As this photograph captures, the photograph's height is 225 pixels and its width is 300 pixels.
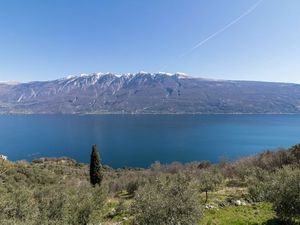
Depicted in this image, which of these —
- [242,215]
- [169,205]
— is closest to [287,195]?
[242,215]

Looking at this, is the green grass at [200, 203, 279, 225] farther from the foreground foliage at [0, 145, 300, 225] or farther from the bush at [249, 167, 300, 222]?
the bush at [249, 167, 300, 222]

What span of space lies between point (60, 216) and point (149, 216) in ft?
33.8

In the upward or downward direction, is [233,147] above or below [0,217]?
below

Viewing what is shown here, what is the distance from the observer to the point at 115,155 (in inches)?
5714

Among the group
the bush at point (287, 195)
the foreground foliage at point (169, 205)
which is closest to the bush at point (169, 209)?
the foreground foliage at point (169, 205)

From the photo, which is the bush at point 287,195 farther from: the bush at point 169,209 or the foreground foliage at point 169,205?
the bush at point 169,209

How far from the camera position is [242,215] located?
84.5ft

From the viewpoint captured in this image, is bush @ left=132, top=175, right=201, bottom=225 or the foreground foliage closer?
bush @ left=132, top=175, right=201, bottom=225

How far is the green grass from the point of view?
23.9m

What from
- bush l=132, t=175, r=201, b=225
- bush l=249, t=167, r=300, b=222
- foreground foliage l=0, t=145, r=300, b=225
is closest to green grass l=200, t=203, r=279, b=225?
foreground foliage l=0, t=145, r=300, b=225

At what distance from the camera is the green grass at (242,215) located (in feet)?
78.4

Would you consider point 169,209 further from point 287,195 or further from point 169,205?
point 287,195

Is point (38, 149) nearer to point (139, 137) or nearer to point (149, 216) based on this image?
point (139, 137)

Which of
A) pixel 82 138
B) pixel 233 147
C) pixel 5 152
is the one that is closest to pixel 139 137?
pixel 82 138
